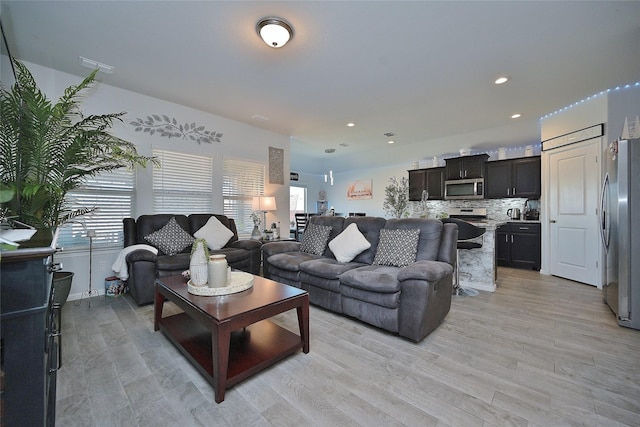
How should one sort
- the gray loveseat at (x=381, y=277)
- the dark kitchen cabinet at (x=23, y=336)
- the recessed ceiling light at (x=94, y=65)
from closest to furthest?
1. the dark kitchen cabinet at (x=23, y=336)
2. the gray loveseat at (x=381, y=277)
3. the recessed ceiling light at (x=94, y=65)

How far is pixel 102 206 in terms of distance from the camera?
345 cm

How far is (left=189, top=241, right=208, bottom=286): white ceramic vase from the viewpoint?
6.66 ft

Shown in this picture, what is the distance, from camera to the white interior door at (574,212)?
12.3 feet

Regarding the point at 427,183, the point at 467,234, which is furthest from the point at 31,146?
the point at 427,183

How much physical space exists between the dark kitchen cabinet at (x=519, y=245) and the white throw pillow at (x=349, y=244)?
11.8 feet

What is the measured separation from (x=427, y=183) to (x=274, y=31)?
5.22 meters

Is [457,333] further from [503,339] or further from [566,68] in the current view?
[566,68]

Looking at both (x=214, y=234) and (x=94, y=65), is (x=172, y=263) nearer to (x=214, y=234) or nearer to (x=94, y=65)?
(x=214, y=234)

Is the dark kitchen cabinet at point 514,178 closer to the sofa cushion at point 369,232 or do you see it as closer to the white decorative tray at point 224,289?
the sofa cushion at point 369,232

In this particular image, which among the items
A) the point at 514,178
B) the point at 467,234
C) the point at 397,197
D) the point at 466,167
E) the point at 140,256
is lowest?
the point at 140,256

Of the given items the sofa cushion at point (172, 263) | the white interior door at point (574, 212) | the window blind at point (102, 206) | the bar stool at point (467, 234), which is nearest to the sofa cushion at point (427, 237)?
the bar stool at point (467, 234)

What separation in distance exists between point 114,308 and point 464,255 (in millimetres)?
4449

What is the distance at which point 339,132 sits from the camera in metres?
5.36

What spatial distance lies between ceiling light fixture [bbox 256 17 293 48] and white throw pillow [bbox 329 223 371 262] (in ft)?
6.84
